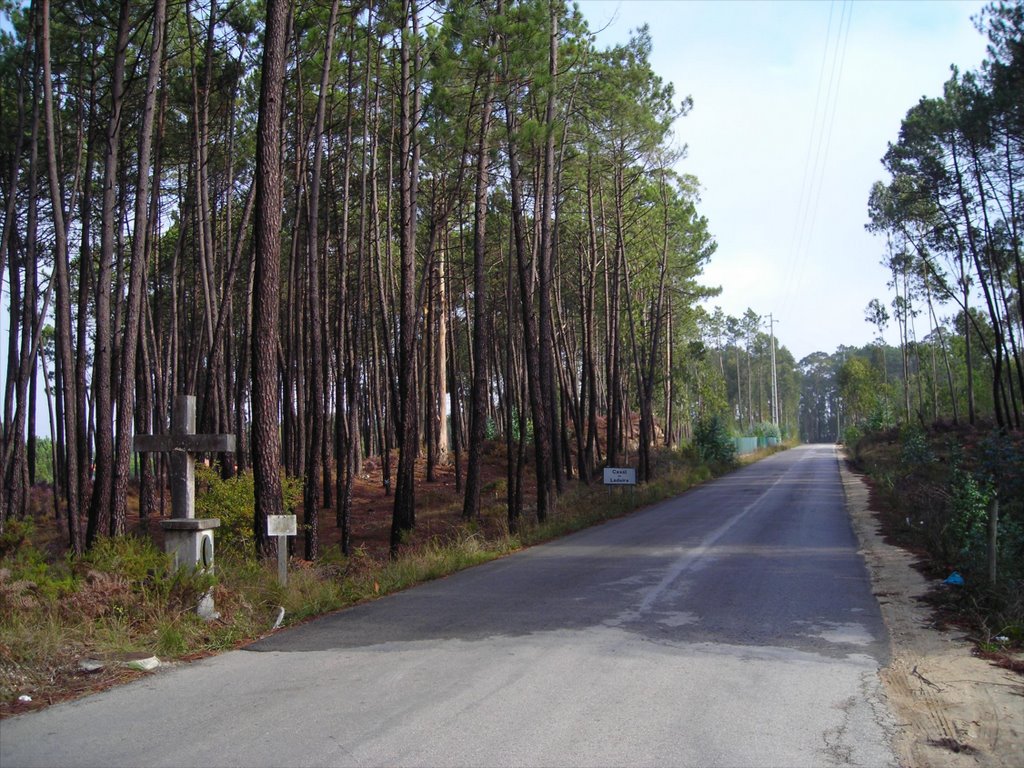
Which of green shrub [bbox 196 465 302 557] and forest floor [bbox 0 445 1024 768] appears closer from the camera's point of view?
forest floor [bbox 0 445 1024 768]

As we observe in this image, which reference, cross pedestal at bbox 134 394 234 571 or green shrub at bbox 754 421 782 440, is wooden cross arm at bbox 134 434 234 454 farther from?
green shrub at bbox 754 421 782 440

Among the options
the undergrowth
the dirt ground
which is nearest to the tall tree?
the dirt ground

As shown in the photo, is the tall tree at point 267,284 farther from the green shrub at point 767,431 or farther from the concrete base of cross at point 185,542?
the green shrub at point 767,431

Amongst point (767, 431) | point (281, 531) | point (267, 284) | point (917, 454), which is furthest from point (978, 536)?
point (767, 431)

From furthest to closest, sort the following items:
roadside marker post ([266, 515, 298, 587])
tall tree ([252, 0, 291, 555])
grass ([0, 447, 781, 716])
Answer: tall tree ([252, 0, 291, 555]) < roadside marker post ([266, 515, 298, 587]) < grass ([0, 447, 781, 716])

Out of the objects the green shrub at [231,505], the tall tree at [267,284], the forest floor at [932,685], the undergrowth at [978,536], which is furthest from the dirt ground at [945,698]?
the green shrub at [231,505]

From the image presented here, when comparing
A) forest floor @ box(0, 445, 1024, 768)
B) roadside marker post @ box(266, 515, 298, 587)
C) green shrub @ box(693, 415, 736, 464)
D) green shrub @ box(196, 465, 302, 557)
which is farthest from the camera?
green shrub @ box(693, 415, 736, 464)

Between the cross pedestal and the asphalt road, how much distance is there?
54.8 inches

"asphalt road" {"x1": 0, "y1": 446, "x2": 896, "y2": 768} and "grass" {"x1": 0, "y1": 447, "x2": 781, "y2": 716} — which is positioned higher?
"grass" {"x1": 0, "y1": 447, "x2": 781, "y2": 716}

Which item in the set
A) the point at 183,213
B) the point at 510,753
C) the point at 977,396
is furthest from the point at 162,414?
the point at 977,396

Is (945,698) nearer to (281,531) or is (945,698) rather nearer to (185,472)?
(281,531)

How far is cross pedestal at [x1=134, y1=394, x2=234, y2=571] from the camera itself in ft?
29.7

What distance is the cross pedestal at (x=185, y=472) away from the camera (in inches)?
356

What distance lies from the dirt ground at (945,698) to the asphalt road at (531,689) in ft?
0.55
